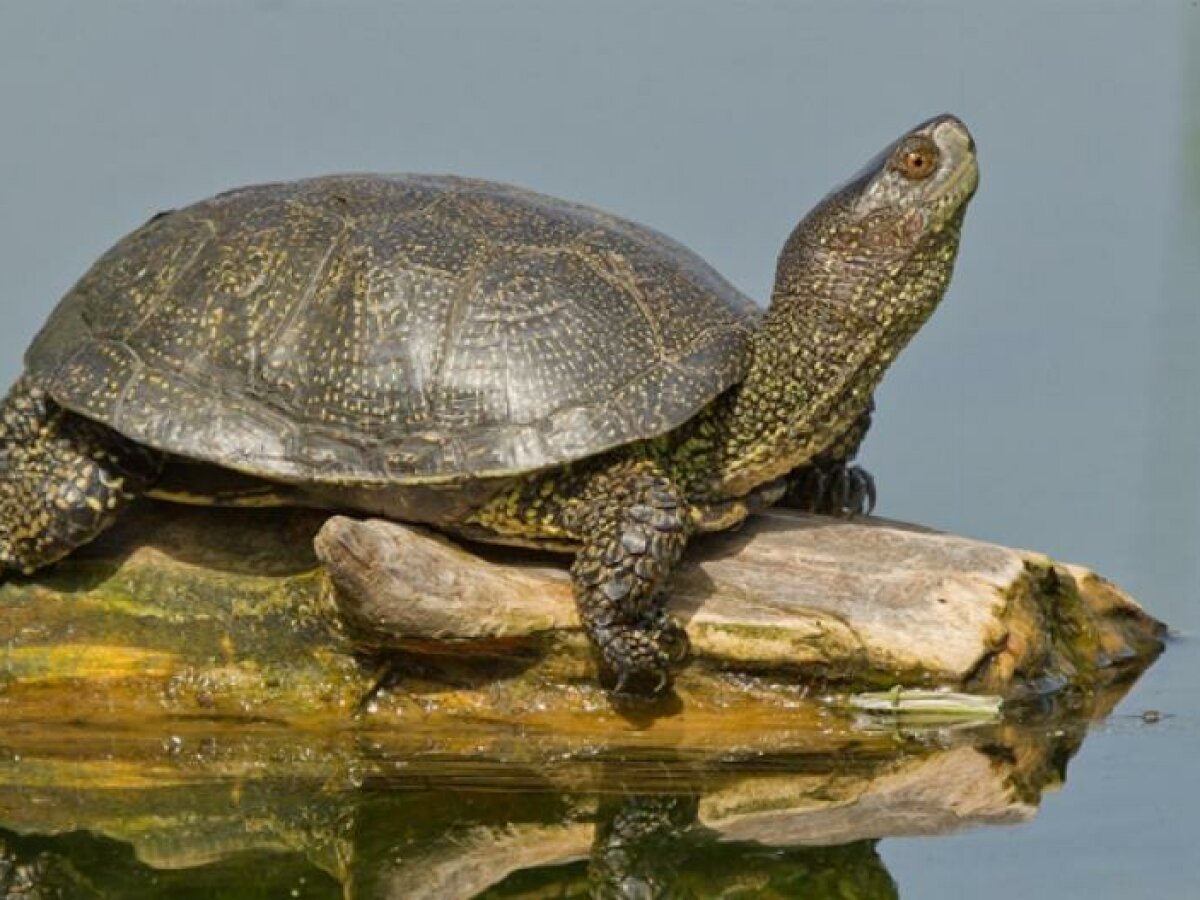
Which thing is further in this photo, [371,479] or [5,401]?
[5,401]

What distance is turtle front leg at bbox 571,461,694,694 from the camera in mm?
7469

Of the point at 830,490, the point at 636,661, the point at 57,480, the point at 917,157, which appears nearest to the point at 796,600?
the point at 636,661

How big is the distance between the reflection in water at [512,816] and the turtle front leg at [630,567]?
1.00 feet

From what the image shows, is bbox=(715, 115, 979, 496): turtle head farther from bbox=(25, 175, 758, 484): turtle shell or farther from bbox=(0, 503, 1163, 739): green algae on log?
bbox=(0, 503, 1163, 739): green algae on log

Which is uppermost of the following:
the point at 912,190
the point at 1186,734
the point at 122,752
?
the point at 912,190

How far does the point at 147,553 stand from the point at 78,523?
0.31 meters

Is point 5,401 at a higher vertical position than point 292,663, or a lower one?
higher

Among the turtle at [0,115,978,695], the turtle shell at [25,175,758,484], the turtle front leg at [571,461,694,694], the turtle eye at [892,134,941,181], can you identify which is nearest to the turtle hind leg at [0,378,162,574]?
the turtle at [0,115,978,695]

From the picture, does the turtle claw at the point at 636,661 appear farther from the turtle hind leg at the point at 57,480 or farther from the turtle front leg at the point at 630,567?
the turtle hind leg at the point at 57,480

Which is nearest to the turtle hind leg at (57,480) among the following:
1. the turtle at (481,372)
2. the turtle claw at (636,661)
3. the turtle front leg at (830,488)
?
the turtle at (481,372)

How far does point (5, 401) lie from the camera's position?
805 centimetres

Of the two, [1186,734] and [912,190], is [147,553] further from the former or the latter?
[1186,734]

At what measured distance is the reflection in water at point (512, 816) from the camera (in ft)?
21.7

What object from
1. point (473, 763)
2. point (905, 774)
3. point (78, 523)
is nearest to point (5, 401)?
point (78, 523)
